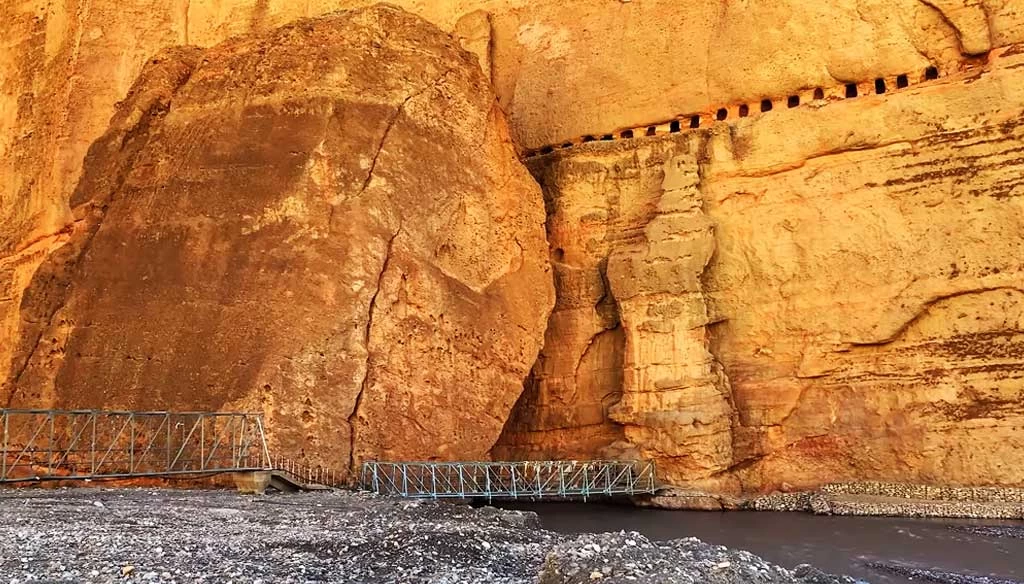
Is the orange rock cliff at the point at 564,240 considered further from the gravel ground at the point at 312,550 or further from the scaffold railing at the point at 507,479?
the gravel ground at the point at 312,550

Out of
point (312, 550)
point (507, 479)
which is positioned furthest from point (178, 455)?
point (507, 479)

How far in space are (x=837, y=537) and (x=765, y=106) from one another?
10924 mm

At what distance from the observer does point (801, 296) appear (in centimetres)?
1827

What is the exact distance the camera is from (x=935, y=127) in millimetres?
17141

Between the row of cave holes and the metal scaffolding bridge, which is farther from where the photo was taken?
the row of cave holes

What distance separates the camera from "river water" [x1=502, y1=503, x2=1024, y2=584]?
429 inches

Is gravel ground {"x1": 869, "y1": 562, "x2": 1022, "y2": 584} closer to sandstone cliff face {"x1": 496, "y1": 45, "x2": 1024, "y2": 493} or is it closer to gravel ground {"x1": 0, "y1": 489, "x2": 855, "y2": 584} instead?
gravel ground {"x1": 0, "y1": 489, "x2": 855, "y2": 584}

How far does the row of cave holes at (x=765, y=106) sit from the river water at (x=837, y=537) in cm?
954

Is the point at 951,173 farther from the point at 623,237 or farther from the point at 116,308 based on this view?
the point at 116,308

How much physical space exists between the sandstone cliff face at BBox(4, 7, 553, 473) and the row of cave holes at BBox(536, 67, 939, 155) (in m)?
3.53

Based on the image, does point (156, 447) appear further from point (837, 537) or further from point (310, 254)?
point (837, 537)

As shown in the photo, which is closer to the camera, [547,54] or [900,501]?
[900,501]

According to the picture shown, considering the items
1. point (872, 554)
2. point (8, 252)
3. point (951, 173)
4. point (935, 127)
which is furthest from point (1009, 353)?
point (8, 252)

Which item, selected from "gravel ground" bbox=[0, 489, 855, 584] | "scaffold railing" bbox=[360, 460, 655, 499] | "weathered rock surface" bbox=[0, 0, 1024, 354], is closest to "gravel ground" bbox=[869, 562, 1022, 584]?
"gravel ground" bbox=[0, 489, 855, 584]
